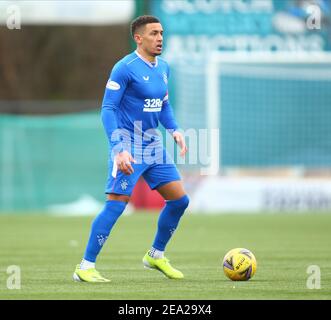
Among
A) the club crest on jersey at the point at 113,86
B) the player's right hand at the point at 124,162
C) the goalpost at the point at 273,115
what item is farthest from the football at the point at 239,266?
the goalpost at the point at 273,115

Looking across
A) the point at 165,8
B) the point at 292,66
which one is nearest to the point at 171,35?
the point at 165,8

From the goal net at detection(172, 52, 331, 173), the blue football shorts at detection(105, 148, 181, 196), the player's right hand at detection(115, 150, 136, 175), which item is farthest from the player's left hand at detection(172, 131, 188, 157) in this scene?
the goal net at detection(172, 52, 331, 173)

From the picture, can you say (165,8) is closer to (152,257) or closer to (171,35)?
(171,35)

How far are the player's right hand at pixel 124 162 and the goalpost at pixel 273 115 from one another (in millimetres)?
14025

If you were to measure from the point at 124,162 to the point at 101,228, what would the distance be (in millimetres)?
679

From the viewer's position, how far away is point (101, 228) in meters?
9.15

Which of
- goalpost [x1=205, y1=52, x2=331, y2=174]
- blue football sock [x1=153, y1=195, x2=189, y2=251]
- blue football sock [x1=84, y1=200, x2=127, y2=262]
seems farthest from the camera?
goalpost [x1=205, y1=52, x2=331, y2=174]

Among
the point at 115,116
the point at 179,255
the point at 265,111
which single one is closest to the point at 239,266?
the point at 115,116

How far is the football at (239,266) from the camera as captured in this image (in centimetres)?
913

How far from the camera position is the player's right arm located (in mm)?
8930

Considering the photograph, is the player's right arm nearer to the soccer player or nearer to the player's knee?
the soccer player

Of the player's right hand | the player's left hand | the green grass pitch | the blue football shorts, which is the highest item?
the player's left hand

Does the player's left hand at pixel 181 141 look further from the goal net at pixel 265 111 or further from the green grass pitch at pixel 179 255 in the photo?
the goal net at pixel 265 111

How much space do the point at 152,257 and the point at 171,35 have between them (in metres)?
12.8
